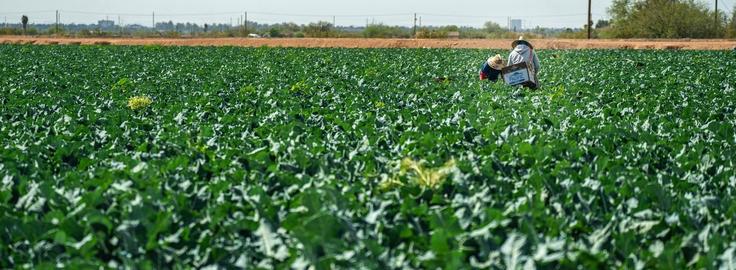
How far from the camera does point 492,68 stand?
15.4 meters

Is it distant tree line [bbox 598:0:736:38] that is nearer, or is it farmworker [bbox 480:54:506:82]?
farmworker [bbox 480:54:506:82]

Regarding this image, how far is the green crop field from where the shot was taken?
152 inches

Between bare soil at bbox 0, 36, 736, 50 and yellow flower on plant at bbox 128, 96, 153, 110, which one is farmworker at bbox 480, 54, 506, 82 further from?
bare soil at bbox 0, 36, 736, 50

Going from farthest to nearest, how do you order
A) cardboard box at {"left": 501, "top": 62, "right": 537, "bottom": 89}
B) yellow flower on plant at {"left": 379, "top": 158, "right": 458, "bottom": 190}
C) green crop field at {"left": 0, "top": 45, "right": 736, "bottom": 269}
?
cardboard box at {"left": 501, "top": 62, "right": 537, "bottom": 89} < yellow flower on plant at {"left": 379, "top": 158, "right": 458, "bottom": 190} < green crop field at {"left": 0, "top": 45, "right": 736, "bottom": 269}

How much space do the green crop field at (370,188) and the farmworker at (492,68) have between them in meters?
4.27

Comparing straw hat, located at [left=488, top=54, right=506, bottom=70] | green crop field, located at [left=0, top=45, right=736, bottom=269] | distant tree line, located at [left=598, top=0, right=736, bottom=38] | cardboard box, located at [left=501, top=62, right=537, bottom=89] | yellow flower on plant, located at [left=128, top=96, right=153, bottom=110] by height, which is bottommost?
green crop field, located at [left=0, top=45, right=736, bottom=269]

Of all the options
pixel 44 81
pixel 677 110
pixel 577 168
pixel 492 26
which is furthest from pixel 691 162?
pixel 492 26

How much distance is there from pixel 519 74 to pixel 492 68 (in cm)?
115

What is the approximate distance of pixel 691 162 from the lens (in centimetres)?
607

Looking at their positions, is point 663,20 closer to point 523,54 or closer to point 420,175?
point 523,54

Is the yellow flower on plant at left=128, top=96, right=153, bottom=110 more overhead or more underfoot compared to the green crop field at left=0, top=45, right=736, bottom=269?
more overhead

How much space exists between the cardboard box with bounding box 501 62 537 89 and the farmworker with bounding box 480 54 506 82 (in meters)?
0.78

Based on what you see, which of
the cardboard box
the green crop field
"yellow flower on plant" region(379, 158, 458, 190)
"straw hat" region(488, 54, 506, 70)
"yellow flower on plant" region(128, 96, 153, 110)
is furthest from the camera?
"straw hat" region(488, 54, 506, 70)

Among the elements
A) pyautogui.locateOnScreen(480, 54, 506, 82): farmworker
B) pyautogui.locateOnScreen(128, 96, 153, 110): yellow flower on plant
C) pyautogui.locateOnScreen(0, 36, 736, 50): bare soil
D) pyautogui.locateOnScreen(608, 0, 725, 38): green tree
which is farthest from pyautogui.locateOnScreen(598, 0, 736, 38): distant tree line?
pyautogui.locateOnScreen(128, 96, 153, 110): yellow flower on plant
